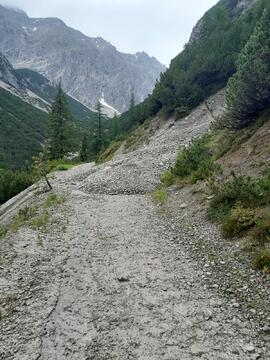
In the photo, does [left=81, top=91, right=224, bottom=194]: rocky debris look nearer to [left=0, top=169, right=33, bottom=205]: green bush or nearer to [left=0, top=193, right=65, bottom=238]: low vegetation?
[left=0, top=193, right=65, bottom=238]: low vegetation

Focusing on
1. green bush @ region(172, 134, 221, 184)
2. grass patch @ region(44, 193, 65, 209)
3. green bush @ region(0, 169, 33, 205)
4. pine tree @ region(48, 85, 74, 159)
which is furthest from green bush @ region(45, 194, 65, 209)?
pine tree @ region(48, 85, 74, 159)

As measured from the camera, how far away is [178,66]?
47250mm

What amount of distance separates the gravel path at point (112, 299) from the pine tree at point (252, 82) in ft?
30.4

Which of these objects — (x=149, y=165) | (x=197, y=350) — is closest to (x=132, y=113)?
(x=149, y=165)

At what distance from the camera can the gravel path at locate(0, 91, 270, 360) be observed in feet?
24.6

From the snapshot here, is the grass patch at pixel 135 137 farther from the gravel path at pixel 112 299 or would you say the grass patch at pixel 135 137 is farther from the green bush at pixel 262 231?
the green bush at pixel 262 231

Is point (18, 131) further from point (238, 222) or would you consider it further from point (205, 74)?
point (238, 222)

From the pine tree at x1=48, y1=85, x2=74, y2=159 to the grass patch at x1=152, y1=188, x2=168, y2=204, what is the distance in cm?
3712

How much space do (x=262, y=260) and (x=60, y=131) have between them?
50051 mm

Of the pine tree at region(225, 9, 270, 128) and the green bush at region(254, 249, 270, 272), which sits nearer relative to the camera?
the green bush at region(254, 249, 270, 272)

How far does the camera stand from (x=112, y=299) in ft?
30.9

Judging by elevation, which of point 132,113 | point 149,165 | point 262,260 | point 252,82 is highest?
point 132,113

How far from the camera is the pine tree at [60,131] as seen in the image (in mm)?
56500

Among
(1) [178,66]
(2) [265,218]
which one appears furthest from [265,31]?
(1) [178,66]
